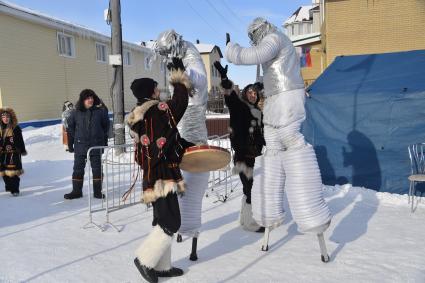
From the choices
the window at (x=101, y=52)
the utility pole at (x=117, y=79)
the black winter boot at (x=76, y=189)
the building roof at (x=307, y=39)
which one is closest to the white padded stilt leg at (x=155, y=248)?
the black winter boot at (x=76, y=189)

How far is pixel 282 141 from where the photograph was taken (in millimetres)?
3730

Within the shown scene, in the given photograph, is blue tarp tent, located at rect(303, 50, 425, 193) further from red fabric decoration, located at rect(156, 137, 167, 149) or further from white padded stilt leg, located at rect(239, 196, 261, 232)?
red fabric decoration, located at rect(156, 137, 167, 149)

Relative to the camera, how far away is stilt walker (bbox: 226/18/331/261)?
358 centimetres

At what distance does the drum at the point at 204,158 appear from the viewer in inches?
130

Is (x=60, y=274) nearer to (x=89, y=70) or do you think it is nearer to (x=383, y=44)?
(x=383, y=44)

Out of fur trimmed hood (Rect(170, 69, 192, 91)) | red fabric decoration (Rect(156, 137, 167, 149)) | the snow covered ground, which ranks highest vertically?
fur trimmed hood (Rect(170, 69, 192, 91))

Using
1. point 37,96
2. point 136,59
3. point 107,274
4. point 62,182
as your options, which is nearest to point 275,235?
point 107,274

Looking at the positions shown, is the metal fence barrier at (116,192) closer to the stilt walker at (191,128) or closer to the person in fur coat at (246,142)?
the stilt walker at (191,128)

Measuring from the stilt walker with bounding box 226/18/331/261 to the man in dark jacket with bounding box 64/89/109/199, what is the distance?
3.30 metres

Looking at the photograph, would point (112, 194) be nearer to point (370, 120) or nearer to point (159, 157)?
point (159, 157)

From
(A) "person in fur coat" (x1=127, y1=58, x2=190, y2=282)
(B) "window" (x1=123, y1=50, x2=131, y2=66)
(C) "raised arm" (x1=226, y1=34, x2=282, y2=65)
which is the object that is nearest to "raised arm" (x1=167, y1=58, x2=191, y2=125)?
(A) "person in fur coat" (x1=127, y1=58, x2=190, y2=282)

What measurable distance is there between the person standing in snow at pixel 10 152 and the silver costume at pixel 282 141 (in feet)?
14.9

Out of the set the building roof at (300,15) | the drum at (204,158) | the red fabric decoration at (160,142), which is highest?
the building roof at (300,15)

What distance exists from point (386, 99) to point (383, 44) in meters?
6.75
